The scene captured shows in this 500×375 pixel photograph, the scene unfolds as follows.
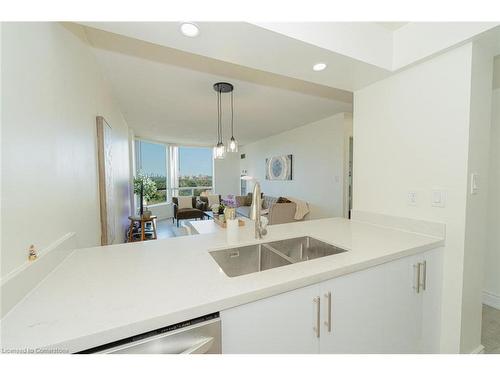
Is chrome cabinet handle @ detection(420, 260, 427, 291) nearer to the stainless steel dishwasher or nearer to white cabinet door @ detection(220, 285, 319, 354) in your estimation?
white cabinet door @ detection(220, 285, 319, 354)

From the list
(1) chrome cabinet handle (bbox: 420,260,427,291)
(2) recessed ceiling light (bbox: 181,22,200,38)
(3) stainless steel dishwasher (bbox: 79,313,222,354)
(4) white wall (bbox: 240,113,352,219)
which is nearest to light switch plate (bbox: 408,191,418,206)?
(1) chrome cabinet handle (bbox: 420,260,427,291)

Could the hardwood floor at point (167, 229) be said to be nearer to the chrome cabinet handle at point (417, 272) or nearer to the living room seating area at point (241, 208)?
the living room seating area at point (241, 208)

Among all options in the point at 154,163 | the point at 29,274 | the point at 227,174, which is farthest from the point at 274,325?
the point at 227,174

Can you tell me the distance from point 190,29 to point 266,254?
1.37 m

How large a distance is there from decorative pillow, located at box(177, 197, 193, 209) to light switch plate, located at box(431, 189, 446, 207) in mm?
5738

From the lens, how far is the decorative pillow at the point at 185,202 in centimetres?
616

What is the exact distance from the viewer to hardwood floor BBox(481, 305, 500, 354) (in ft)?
5.07

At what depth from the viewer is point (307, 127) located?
Result: 4.83 m

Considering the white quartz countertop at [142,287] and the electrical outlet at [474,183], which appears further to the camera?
the electrical outlet at [474,183]

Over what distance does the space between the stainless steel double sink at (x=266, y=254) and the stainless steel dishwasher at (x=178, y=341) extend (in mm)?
512

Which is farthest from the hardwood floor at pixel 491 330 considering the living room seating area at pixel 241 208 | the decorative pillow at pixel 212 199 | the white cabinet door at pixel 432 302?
the decorative pillow at pixel 212 199
